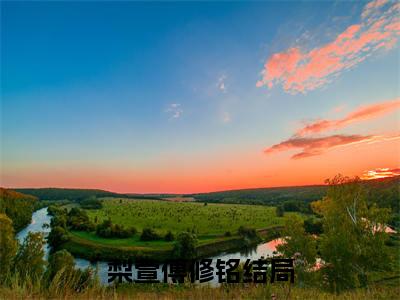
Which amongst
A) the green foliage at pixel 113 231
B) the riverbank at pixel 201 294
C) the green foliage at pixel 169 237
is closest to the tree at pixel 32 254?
the riverbank at pixel 201 294

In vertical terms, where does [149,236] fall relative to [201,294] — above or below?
below

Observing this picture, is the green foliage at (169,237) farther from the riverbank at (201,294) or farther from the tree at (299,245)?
the riverbank at (201,294)

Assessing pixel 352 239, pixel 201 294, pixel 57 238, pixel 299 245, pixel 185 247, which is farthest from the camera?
pixel 57 238

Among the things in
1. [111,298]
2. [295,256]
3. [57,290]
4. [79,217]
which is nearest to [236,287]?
[111,298]

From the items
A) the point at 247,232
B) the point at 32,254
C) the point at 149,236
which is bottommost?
the point at 149,236

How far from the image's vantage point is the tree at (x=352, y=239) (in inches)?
1152

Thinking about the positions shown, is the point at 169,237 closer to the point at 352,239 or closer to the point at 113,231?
the point at 113,231

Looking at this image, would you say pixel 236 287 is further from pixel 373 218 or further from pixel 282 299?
pixel 373 218

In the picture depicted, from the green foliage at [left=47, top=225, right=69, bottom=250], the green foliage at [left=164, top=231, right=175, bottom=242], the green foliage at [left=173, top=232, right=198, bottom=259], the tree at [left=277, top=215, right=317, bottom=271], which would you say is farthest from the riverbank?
the green foliage at [left=47, top=225, right=69, bottom=250]

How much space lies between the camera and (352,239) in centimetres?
2970

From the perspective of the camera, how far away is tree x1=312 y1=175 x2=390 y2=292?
29.2 metres

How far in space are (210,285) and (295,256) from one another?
1248 inches

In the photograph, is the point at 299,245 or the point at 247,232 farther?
the point at 247,232

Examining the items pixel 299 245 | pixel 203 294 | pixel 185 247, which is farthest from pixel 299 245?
pixel 185 247
